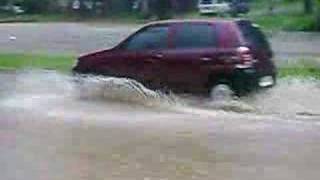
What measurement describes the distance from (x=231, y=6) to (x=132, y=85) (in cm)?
3984

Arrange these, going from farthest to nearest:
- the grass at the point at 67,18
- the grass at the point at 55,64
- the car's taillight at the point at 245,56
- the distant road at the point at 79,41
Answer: the grass at the point at 67,18 < the distant road at the point at 79,41 < the grass at the point at 55,64 < the car's taillight at the point at 245,56

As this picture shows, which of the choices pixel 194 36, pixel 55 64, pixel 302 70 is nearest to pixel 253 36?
pixel 194 36

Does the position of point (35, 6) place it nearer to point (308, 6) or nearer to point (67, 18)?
point (67, 18)

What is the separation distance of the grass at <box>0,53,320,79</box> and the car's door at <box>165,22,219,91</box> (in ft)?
11.5

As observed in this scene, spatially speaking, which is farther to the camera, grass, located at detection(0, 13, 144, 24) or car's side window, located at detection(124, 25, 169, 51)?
grass, located at detection(0, 13, 144, 24)

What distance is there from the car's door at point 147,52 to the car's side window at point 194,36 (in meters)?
0.23

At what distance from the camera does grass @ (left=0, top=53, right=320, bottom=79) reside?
2051cm

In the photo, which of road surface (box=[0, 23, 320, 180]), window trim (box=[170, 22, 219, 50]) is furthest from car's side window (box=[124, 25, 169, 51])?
road surface (box=[0, 23, 320, 180])

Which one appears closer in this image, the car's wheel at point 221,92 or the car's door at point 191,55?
the car's wheel at point 221,92

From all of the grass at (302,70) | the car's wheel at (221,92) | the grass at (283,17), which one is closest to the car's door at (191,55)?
the car's wheel at (221,92)

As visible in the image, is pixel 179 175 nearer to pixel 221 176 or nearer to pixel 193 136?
pixel 221 176

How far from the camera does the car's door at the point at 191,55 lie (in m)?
16.1

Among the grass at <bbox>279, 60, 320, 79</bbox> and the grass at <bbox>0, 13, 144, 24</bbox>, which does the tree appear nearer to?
the grass at <bbox>0, 13, 144, 24</bbox>

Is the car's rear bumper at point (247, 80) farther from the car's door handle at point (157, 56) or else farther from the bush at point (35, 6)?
the bush at point (35, 6)
